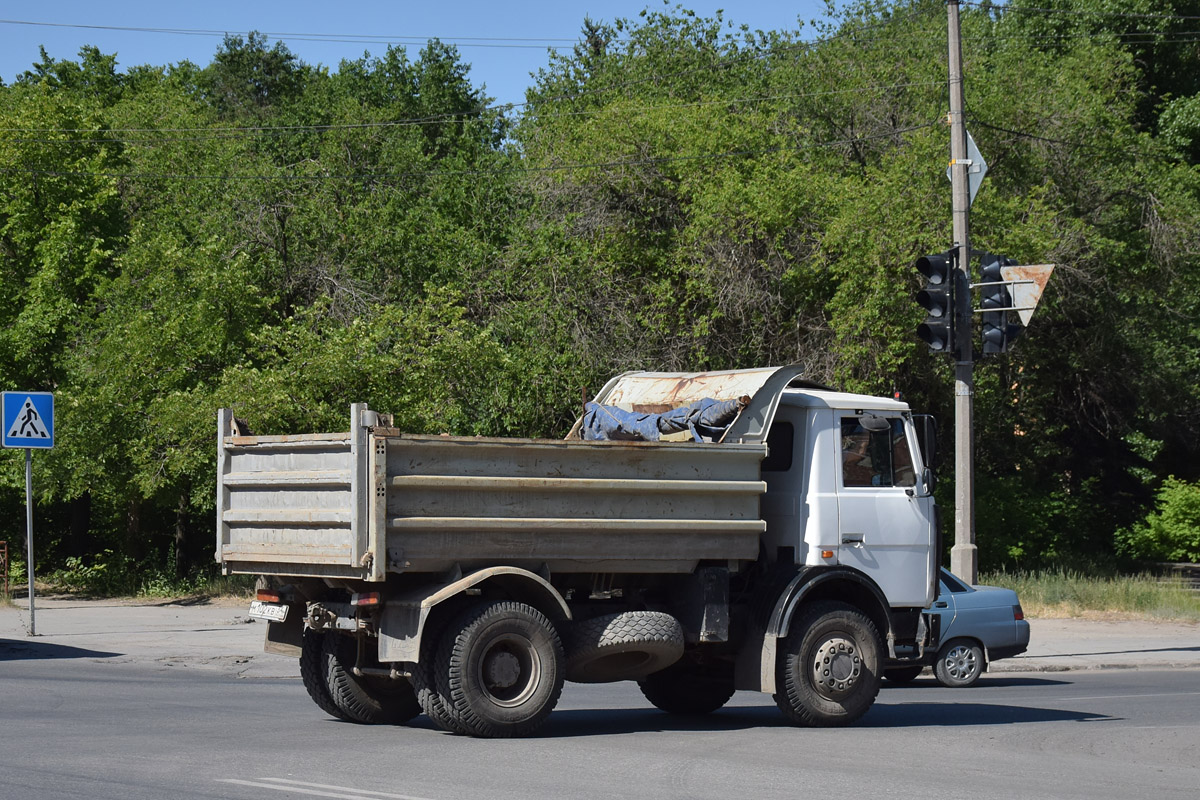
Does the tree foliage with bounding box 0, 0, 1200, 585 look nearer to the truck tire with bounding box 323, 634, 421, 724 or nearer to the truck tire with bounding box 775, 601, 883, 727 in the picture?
the truck tire with bounding box 323, 634, 421, 724

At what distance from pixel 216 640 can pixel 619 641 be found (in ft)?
33.3

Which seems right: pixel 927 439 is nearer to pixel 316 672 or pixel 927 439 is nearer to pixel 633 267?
pixel 316 672

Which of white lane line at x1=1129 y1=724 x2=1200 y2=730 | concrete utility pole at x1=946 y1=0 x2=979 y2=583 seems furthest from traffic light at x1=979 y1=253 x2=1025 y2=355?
white lane line at x1=1129 y1=724 x2=1200 y2=730

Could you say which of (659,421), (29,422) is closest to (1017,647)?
(659,421)

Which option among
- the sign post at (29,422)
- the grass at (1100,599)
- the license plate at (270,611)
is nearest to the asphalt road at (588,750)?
the license plate at (270,611)

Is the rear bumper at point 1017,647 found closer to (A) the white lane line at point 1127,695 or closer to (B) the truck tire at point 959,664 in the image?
(B) the truck tire at point 959,664

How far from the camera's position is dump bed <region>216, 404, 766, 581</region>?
9.30m

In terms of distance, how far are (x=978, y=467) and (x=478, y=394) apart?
13.1m

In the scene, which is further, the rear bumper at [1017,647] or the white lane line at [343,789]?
the rear bumper at [1017,647]

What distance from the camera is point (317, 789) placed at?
294 inches

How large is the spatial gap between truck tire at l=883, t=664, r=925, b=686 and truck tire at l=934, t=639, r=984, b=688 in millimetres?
276

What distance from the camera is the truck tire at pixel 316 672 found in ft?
35.5

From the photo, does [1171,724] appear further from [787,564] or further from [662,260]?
[662,260]

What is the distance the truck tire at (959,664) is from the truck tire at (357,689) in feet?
22.7
